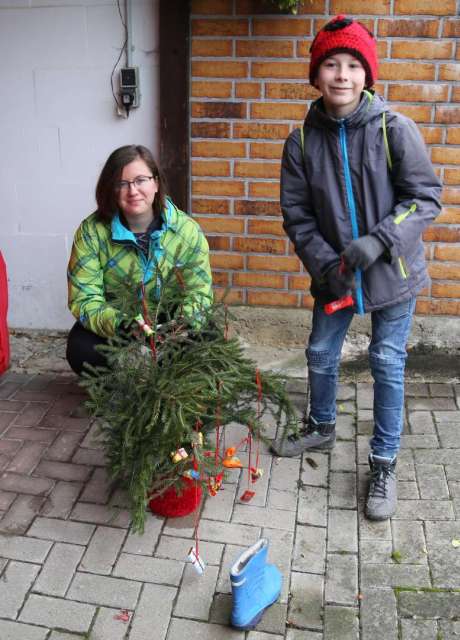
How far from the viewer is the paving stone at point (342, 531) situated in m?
2.92

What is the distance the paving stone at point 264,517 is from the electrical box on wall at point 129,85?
2.33m

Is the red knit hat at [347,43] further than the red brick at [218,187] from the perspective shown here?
No

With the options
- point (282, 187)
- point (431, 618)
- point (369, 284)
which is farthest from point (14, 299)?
point (431, 618)

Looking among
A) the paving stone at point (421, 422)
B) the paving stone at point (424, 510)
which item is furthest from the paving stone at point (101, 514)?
the paving stone at point (421, 422)

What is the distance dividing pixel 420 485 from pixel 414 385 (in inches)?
38.2

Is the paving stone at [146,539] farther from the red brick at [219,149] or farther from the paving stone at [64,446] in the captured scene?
the red brick at [219,149]

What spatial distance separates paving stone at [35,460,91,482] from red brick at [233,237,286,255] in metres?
1.58

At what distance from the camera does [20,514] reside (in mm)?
3107

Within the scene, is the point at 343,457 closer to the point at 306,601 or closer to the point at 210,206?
the point at 306,601

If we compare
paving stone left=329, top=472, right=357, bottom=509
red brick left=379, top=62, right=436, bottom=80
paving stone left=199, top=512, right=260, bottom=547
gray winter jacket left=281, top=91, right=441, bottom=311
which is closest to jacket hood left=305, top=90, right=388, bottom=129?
gray winter jacket left=281, top=91, right=441, bottom=311

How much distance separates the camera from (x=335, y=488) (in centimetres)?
327

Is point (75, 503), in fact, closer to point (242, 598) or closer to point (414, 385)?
point (242, 598)

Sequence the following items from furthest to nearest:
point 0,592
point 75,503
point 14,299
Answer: point 14,299 → point 75,503 → point 0,592

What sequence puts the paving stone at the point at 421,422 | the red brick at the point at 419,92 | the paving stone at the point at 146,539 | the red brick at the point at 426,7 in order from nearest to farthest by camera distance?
the paving stone at the point at 146,539 < the paving stone at the point at 421,422 < the red brick at the point at 426,7 < the red brick at the point at 419,92
